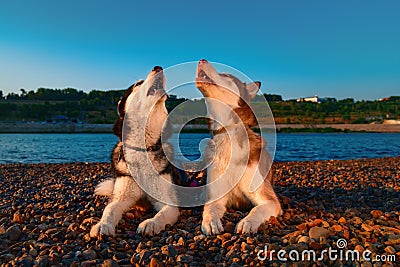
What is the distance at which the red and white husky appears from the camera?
18.4 ft

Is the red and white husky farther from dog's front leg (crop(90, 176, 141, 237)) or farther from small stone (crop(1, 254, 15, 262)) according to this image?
small stone (crop(1, 254, 15, 262))

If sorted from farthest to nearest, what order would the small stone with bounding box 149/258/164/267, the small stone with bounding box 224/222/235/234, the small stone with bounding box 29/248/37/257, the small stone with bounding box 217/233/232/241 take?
1. the small stone with bounding box 224/222/235/234
2. the small stone with bounding box 217/233/232/241
3. the small stone with bounding box 29/248/37/257
4. the small stone with bounding box 149/258/164/267

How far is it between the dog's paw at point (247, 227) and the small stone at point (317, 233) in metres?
0.77

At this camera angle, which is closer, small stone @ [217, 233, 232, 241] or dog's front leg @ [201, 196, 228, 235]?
small stone @ [217, 233, 232, 241]

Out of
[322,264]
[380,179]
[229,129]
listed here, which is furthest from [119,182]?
[380,179]

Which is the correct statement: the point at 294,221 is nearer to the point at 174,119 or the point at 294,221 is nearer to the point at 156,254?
the point at 156,254

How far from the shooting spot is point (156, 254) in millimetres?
4102

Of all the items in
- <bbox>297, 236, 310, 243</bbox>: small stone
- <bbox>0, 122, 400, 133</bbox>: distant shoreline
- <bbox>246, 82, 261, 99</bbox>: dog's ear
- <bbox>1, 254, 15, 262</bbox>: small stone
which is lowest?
<bbox>1, 254, 15, 262</bbox>: small stone

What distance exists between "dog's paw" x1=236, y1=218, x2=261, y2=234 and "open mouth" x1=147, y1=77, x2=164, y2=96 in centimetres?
266

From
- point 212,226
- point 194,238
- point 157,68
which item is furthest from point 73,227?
point 157,68

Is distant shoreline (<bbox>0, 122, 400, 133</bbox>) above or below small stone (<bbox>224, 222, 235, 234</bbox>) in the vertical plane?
above

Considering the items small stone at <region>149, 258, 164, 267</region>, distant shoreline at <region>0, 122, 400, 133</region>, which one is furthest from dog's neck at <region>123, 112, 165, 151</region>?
distant shoreline at <region>0, 122, 400, 133</region>

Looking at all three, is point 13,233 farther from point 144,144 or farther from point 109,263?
point 144,144

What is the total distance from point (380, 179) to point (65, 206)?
9720mm
